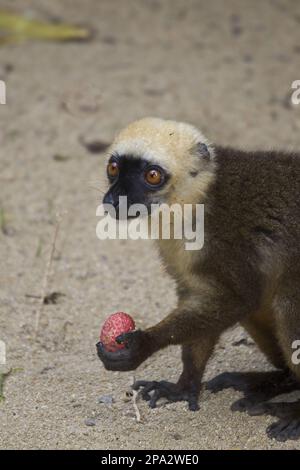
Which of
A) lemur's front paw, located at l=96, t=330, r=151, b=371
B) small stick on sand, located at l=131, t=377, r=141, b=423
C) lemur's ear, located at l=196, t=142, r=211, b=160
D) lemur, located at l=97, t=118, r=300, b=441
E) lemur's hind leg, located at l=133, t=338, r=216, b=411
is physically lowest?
small stick on sand, located at l=131, t=377, r=141, b=423

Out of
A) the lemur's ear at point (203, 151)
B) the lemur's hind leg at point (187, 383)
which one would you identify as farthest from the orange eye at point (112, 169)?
the lemur's hind leg at point (187, 383)

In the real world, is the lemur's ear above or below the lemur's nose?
above

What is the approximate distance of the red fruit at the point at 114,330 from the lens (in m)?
5.16

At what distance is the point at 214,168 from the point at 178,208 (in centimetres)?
31

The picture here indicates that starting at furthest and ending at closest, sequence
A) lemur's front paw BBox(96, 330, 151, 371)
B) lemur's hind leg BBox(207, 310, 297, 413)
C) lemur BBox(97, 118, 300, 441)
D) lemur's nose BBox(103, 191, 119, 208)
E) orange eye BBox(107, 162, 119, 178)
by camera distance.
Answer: lemur's hind leg BBox(207, 310, 297, 413)
orange eye BBox(107, 162, 119, 178)
lemur's nose BBox(103, 191, 119, 208)
lemur BBox(97, 118, 300, 441)
lemur's front paw BBox(96, 330, 151, 371)

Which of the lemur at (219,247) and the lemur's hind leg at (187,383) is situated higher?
the lemur at (219,247)

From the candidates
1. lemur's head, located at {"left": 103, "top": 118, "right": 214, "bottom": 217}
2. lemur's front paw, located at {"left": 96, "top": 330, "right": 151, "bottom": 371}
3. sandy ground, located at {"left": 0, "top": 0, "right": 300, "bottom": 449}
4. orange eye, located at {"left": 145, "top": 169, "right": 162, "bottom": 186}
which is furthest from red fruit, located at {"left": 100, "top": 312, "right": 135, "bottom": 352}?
orange eye, located at {"left": 145, "top": 169, "right": 162, "bottom": 186}

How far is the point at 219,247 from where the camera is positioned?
533 centimetres

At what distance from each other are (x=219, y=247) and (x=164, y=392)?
3.41 feet

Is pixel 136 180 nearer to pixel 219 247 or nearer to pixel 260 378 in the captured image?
pixel 219 247

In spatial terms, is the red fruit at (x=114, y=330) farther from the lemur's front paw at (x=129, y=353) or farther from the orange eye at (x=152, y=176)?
the orange eye at (x=152, y=176)

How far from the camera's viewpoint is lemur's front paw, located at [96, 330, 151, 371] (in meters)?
5.12

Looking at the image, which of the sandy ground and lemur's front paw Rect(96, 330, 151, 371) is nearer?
lemur's front paw Rect(96, 330, 151, 371)

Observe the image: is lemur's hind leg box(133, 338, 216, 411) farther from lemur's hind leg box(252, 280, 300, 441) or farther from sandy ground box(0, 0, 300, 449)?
lemur's hind leg box(252, 280, 300, 441)
